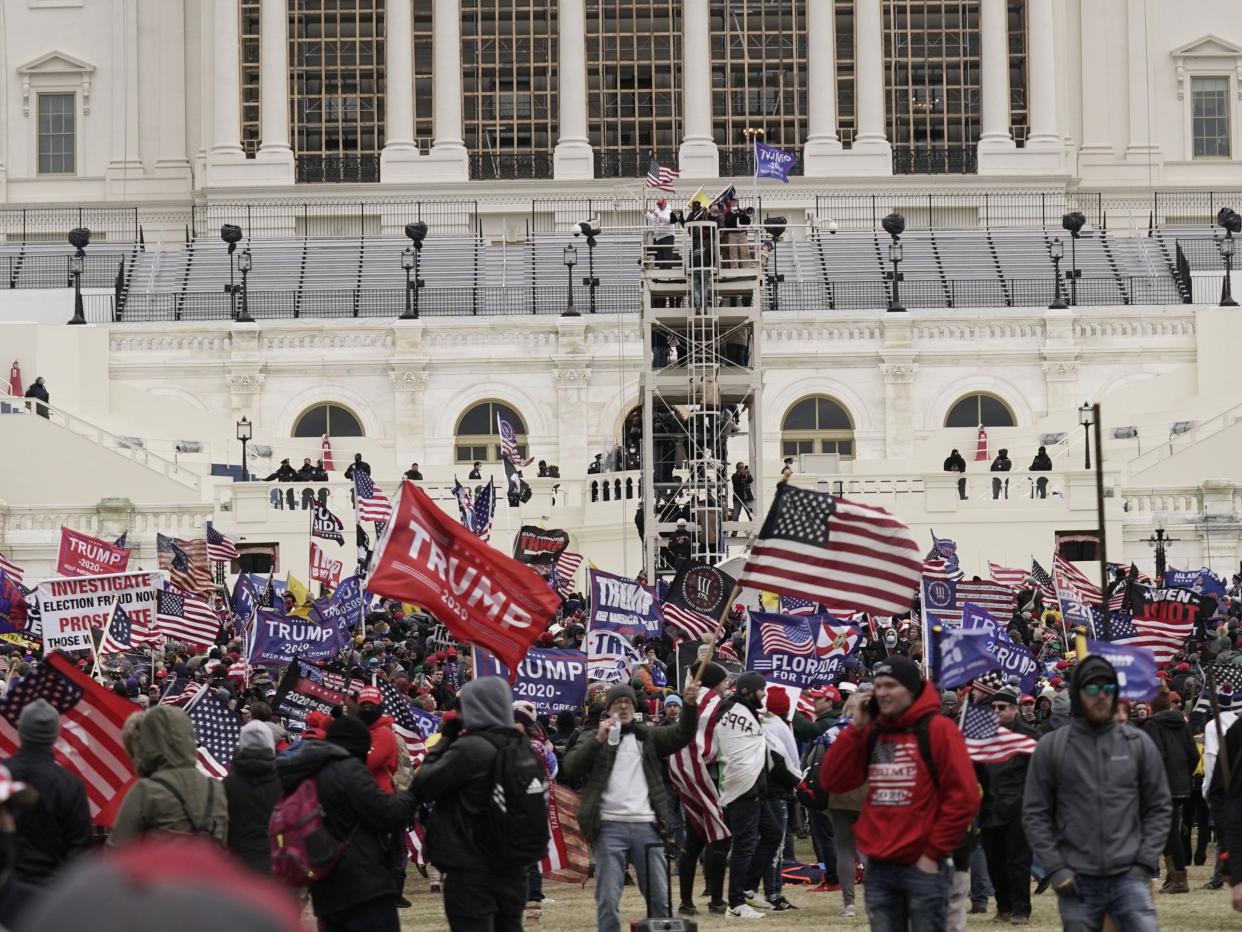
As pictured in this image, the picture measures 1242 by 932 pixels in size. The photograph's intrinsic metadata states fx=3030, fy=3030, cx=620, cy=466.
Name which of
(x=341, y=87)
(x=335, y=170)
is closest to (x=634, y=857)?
(x=335, y=170)

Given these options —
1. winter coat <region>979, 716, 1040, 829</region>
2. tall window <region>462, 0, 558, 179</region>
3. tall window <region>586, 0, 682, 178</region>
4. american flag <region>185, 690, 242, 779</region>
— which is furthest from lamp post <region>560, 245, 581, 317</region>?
american flag <region>185, 690, 242, 779</region>

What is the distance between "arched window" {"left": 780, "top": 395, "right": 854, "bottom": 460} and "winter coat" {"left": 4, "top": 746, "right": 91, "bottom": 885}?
149 ft

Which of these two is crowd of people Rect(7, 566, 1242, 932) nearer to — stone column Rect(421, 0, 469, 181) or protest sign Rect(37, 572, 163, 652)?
protest sign Rect(37, 572, 163, 652)

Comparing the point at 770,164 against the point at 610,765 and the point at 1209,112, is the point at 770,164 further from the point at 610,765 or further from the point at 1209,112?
the point at 610,765

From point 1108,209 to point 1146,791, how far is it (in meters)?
60.9

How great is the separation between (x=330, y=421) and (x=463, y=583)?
4214 centimetres

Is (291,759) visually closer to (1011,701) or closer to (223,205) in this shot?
(1011,701)

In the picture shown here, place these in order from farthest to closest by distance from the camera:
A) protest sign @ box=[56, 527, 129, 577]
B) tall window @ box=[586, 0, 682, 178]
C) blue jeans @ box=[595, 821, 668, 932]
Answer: tall window @ box=[586, 0, 682, 178], protest sign @ box=[56, 527, 129, 577], blue jeans @ box=[595, 821, 668, 932]

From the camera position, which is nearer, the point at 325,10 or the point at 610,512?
the point at 610,512

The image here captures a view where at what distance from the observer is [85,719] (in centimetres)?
1280

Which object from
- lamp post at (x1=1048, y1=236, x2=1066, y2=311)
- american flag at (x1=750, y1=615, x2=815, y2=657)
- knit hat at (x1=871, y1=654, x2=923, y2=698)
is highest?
lamp post at (x1=1048, y1=236, x2=1066, y2=311)

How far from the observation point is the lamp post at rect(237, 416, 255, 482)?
47.9m

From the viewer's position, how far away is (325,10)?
7019cm

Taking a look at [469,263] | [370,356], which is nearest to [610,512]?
[370,356]
